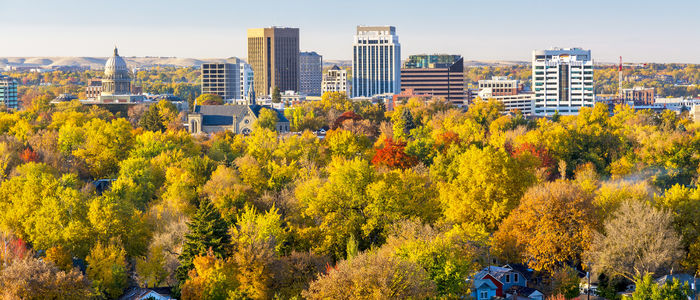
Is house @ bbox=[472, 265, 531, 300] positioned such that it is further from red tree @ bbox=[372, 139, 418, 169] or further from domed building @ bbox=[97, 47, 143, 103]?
domed building @ bbox=[97, 47, 143, 103]

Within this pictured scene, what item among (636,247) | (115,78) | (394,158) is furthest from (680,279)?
(115,78)

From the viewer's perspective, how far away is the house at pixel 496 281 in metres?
52.5

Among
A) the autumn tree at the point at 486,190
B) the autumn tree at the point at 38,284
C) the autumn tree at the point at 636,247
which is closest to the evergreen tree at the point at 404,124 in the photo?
the autumn tree at the point at 486,190

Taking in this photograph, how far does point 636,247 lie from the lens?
2124 inches

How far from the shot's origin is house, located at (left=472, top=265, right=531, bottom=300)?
5247 cm

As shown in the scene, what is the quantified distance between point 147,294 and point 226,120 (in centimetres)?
8773

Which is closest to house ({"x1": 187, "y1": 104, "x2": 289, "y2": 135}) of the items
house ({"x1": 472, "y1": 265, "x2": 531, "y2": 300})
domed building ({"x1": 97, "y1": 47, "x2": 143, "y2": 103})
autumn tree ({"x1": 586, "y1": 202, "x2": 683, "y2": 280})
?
domed building ({"x1": 97, "y1": 47, "x2": 143, "y2": 103})

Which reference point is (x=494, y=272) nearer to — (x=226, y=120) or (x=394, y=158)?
(x=394, y=158)

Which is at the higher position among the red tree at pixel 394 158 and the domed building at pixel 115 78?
the domed building at pixel 115 78

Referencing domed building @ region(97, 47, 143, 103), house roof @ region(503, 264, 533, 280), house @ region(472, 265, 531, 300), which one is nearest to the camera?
house @ region(472, 265, 531, 300)

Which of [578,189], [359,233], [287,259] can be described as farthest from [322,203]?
[578,189]

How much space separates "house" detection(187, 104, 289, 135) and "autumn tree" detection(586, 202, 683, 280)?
81.9 m

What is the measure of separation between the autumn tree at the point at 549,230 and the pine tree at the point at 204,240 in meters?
13.8

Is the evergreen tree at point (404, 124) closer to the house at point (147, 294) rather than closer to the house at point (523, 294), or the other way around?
the house at point (523, 294)
